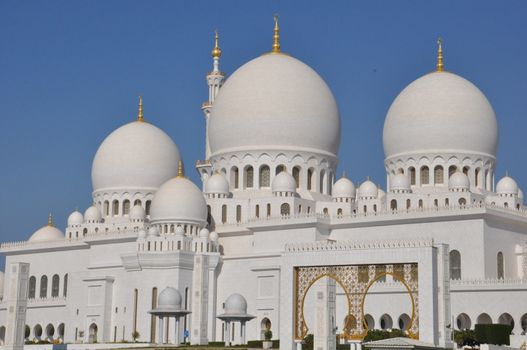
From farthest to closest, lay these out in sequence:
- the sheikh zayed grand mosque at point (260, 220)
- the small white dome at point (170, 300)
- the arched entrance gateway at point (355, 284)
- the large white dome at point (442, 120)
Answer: the large white dome at point (442, 120), the sheikh zayed grand mosque at point (260, 220), the small white dome at point (170, 300), the arched entrance gateway at point (355, 284)

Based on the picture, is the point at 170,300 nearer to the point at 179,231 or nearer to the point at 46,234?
the point at 179,231

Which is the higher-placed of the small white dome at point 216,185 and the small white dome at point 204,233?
the small white dome at point 216,185

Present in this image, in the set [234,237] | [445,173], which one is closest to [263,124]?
[234,237]

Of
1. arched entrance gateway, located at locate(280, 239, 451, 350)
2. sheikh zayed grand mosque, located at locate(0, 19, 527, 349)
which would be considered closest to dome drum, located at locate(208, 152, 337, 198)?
sheikh zayed grand mosque, located at locate(0, 19, 527, 349)

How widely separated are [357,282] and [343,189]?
53.3 feet

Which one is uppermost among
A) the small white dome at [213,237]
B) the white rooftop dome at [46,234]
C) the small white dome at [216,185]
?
the small white dome at [216,185]

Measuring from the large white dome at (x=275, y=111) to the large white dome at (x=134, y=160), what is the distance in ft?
16.1

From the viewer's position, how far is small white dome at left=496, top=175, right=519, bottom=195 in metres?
53.6

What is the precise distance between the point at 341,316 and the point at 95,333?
50.2 feet

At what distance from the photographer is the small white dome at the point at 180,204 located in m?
54.1

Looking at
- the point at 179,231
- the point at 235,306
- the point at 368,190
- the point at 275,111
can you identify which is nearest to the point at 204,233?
the point at 179,231

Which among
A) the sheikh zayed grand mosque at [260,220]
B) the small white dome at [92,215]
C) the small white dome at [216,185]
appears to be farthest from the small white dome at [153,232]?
the small white dome at [92,215]

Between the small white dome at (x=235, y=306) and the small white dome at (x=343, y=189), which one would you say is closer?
the small white dome at (x=235, y=306)

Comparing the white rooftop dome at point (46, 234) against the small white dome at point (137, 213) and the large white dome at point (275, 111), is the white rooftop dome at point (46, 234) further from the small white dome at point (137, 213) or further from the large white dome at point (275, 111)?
the large white dome at point (275, 111)
